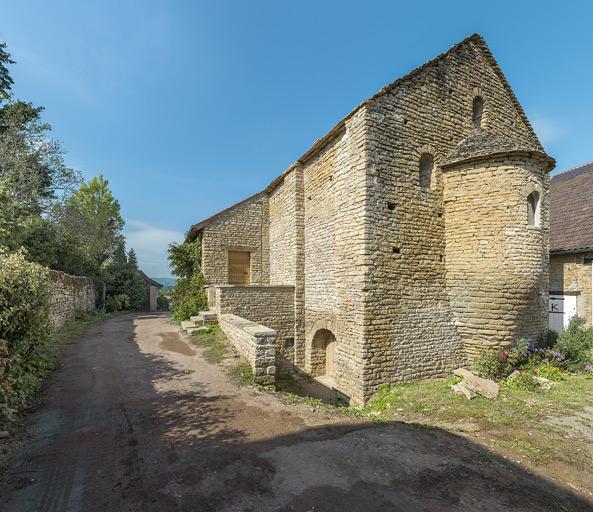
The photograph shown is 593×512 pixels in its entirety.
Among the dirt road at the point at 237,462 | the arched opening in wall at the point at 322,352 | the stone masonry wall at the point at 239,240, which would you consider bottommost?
the arched opening in wall at the point at 322,352

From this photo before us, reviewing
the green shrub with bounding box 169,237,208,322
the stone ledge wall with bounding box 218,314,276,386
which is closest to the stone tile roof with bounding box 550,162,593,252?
the stone ledge wall with bounding box 218,314,276,386

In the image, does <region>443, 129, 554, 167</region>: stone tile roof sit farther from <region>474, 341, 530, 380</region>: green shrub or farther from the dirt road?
the dirt road

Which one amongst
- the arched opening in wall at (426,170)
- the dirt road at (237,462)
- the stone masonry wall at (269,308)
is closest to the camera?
the dirt road at (237,462)

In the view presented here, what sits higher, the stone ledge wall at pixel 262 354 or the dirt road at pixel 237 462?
the stone ledge wall at pixel 262 354

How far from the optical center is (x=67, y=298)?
13.8 meters

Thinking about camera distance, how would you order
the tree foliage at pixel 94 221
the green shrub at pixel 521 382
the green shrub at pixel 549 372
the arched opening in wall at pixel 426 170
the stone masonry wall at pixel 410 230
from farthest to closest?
1. the tree foliage at pixel 94 221
2. the arched opening in wall at pixel 426 170
3. the stone masonry wall at pixel 410 230
4. the green shrub at pixel 549 372
5. the green shrub at pixel 521 382

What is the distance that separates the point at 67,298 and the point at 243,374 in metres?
11.6

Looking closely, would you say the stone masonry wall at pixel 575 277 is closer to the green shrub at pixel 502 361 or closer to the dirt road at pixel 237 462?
the green shrub at pixel 502 361

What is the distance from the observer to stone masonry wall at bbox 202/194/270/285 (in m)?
14.2

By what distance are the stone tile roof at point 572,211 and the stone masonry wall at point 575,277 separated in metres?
0.39

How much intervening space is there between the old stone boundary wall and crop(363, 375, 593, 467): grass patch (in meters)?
10.8

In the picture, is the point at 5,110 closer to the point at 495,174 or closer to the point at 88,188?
the point at 88,188

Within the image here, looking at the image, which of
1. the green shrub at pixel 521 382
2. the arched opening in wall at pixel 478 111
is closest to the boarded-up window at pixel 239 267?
the arched opening in wall at pixel 478 111

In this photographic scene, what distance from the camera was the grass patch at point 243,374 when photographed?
263 inches
